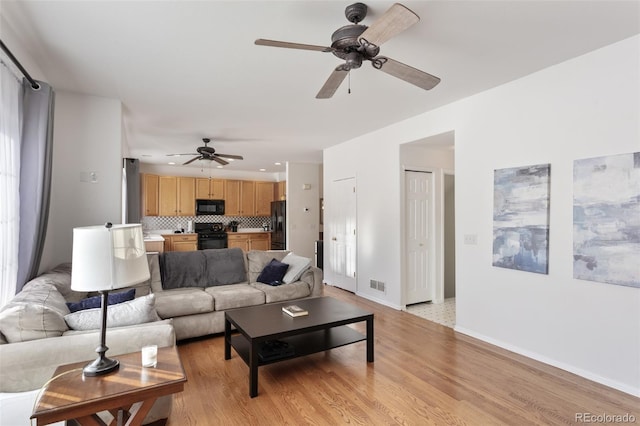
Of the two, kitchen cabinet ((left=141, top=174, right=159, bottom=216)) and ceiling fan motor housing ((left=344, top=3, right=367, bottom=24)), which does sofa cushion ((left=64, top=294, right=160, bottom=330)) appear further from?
kitchen cabinet ((left=141, top=174, right=159, bottom=216))

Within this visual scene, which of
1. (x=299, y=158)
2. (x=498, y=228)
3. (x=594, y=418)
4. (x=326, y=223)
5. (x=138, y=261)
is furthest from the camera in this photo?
(x=299, y=158)

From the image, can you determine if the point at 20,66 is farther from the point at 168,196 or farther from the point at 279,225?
the point at 279,225

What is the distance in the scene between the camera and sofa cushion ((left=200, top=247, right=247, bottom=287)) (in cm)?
427

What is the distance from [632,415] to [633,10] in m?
2.69

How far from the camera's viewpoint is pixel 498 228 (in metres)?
3.38

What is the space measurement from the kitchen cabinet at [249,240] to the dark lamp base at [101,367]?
6945 millimetres

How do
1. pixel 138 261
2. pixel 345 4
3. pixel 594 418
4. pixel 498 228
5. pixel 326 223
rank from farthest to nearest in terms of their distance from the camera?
pixel 326 223, pixel 498 228, pixel 594 418, pixel 345 4, pixel 138 261

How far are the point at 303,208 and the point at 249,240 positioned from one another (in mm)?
2012

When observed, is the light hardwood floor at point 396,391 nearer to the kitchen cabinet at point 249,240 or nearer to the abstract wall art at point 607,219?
the abstract wall art at point 607,219

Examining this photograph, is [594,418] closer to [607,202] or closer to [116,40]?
[607,202]

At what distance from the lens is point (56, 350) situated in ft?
6.11

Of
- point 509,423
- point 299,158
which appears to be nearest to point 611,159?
point 509,423


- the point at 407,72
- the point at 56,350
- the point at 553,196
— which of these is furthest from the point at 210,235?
the point at 553,196

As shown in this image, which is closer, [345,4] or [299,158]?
[345,4]
